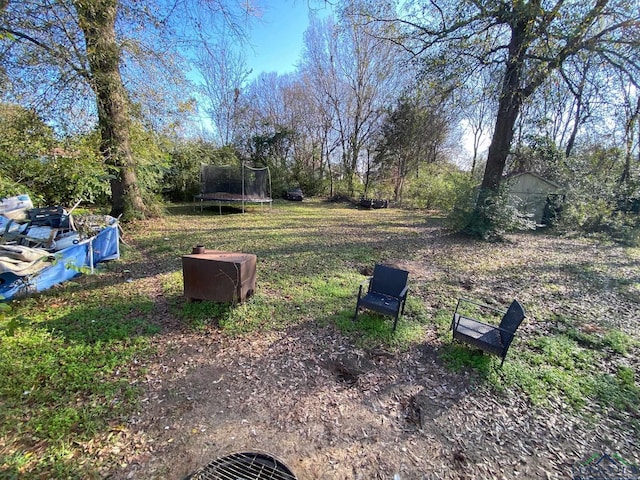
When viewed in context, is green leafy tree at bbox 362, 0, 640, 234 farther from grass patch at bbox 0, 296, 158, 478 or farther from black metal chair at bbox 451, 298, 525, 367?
grass patch at bbox 0, 296, 158, 478

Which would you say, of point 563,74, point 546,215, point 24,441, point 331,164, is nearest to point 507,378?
point 24,441

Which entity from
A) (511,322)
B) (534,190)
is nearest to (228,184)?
(511,322)

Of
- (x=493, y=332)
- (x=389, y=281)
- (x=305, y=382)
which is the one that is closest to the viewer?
(x=305, y=382)

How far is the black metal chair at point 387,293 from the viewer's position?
343 centimetres

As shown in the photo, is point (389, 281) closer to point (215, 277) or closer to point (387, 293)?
point (387, 293)

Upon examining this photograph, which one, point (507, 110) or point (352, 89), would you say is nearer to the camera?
point (507, 110)

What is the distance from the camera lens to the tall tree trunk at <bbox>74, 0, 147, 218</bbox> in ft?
17.0

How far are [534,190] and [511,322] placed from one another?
1223 centimetres

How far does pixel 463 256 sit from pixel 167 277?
252 inches

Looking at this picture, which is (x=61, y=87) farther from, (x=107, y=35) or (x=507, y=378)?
(x=507, y=378)

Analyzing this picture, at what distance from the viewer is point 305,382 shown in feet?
8.71

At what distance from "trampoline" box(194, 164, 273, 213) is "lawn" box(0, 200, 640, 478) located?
265 inches

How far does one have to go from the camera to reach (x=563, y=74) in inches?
276

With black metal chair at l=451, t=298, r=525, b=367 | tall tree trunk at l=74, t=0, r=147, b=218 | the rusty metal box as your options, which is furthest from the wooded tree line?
black metal chair at l=451, t=298, r=525, b=367
